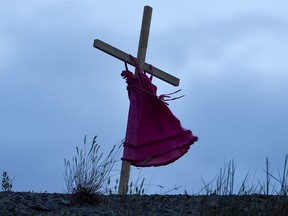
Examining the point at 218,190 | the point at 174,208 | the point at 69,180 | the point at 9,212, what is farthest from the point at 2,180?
the point at 218,190

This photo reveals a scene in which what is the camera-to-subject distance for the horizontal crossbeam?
7.43m

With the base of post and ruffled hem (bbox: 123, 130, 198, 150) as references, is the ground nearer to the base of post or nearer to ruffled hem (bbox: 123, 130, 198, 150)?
the base of post

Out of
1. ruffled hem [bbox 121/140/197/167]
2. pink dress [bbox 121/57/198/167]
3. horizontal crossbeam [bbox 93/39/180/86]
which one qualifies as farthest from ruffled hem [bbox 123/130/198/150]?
horizontal crossbeam [bbox 93/39/180/86]

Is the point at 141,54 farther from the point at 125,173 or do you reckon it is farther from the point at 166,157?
the point at 125,173

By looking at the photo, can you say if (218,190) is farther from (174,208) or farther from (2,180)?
(2,180)

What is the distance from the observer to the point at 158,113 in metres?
7.74

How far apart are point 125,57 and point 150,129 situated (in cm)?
94

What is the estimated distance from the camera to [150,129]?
7.59 m

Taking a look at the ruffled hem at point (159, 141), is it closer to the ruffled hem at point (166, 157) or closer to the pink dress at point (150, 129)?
the pink dress at point (150, 129)

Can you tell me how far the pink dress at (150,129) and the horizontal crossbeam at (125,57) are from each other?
173 millimetres

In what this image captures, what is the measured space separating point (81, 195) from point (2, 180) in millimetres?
1602

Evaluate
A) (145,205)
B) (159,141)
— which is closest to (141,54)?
(159,141)

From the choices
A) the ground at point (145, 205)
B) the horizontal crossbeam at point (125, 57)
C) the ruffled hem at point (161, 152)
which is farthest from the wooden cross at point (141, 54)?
the ground at point (145, 205)

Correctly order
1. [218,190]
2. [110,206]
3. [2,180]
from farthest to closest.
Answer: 1. [2,180]
2. [110,206]
3. [218,190]
